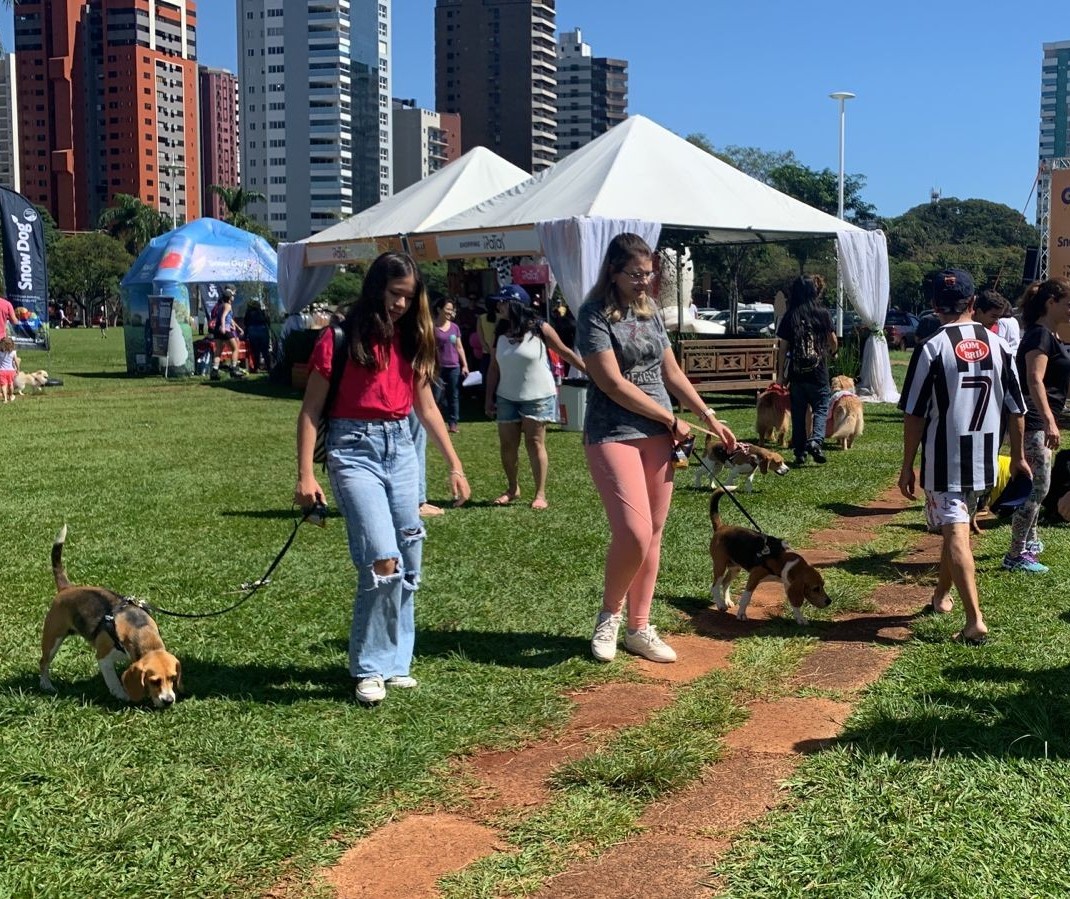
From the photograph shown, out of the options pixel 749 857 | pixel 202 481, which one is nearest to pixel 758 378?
pixel 202 481

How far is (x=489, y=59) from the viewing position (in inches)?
6191

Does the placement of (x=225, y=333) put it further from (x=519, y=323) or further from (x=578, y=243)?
(x=519, y=323)

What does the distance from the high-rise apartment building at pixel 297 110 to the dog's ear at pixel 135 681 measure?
141 metres

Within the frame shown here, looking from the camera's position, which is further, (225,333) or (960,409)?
(225,333)

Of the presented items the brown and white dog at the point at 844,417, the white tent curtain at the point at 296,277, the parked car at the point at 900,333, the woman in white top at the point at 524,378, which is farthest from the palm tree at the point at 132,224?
the woman in white top at the point at 524,378

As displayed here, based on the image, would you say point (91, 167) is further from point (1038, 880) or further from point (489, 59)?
point (1038, 880)

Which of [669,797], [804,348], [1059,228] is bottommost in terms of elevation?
Result: [669,797]

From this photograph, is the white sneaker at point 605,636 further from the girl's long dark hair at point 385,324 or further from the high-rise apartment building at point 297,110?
Answer: the high-rise apartment building at point 297,110

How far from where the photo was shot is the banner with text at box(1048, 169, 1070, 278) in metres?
17.0

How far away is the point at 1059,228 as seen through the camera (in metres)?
17.0

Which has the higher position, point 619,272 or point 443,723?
point 619,272

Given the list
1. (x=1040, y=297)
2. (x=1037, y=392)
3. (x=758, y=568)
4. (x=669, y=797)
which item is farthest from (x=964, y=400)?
(x=669, y=797)

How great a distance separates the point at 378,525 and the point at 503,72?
528 feet

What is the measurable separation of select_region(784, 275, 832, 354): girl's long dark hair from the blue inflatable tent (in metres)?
15.0
